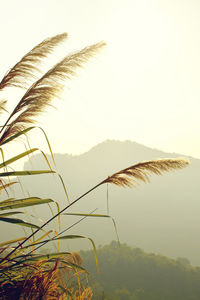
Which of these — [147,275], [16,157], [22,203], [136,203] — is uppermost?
[16,157]

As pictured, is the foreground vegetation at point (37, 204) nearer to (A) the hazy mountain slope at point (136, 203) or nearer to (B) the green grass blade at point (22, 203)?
(B) the green grass blade at point (22, 203)

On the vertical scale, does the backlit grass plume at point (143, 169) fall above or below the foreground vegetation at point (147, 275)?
above

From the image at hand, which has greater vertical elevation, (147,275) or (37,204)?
(37,204)

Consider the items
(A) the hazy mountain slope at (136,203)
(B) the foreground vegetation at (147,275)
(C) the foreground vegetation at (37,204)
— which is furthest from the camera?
(A) the hazy mountain slope at (136,203)

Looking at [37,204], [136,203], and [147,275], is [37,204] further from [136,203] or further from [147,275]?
[136,203]

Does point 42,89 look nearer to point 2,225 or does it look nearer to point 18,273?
point 18,273

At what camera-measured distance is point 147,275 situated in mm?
52000

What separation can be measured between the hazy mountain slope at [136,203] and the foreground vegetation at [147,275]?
154 ft

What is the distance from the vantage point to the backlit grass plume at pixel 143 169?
1.28m

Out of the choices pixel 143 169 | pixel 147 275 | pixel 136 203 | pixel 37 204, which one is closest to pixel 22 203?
pixel 37 204

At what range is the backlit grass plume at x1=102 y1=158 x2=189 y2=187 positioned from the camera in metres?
1.28

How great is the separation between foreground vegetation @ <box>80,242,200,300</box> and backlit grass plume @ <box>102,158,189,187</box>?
4782 cm

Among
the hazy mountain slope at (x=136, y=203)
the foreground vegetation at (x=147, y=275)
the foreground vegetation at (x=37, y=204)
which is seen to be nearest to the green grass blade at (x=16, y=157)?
the foreground vegetation at (x=37, y=204)

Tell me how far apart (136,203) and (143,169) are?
143825 millimetres
